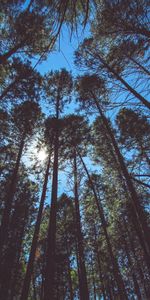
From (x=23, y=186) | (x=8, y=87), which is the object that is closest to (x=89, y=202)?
(x=23, y=186)

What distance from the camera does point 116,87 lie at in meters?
4.60

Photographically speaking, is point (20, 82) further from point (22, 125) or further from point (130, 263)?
point (130, 263)

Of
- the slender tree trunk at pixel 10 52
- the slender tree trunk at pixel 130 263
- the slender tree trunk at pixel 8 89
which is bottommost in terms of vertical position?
the slender tree trunk at pixel 130 263

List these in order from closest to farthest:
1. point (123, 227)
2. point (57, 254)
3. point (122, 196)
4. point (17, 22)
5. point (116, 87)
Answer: point (116, 87) < point (17, 22) < point (122, 196) < point (123, 227) < point (57, 254)

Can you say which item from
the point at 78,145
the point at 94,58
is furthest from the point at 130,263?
the point at 94,58

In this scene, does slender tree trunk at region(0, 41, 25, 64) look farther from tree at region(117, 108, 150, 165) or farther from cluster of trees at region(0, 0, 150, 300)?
tree at region(117, 108, 150, 165)

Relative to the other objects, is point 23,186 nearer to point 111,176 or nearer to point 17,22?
point 111,176


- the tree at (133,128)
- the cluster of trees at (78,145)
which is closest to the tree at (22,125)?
the cluster of trees at (78,145)

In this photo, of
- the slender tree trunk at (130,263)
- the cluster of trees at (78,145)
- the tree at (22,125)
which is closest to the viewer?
the cluster of trees at (78,145)

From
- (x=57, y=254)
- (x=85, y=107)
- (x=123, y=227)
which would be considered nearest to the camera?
(x=85, y=107)

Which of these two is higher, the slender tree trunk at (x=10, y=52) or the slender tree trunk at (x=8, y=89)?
the slender tree trunk at (x=8, y=89)

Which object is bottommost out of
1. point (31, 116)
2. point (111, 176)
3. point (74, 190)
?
point (111, 176)

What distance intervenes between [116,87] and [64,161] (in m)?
9.96

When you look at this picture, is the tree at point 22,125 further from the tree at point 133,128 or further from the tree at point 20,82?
the tree at point 133,128
